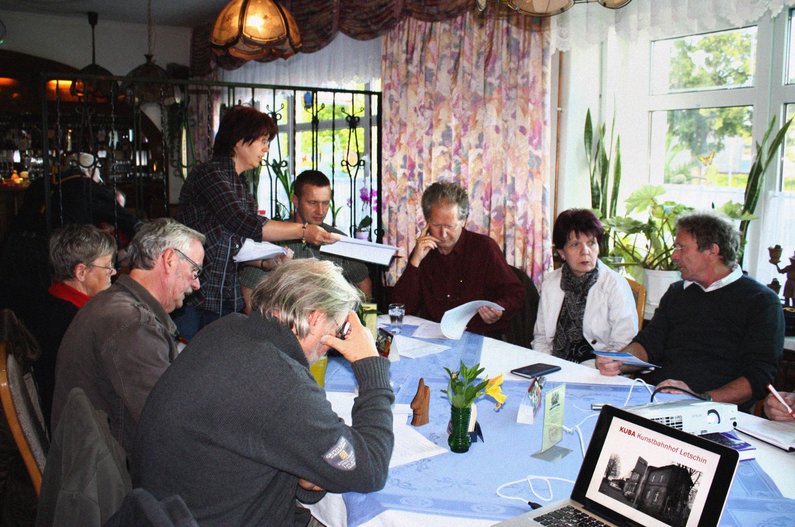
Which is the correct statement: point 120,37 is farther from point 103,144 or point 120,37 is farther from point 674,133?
point 674,133

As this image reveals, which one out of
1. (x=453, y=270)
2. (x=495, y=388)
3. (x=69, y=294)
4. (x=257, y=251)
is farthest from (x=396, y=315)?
(x=69, y=294)

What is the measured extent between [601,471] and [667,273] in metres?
2.23

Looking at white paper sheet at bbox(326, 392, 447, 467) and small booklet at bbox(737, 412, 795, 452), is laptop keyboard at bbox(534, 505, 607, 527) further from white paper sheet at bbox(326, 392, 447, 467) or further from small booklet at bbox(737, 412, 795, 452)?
small booklet at bbox(737, 412, 795, 452)

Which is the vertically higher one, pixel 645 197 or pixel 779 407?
pixel 645 197

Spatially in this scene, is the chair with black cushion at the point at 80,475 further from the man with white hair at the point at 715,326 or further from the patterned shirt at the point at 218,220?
the patterned shirt at the point at 218,220

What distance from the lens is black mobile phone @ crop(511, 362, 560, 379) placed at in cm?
228

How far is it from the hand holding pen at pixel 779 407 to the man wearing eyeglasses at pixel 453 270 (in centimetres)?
135

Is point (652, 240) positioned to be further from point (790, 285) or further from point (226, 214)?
point (226, 214)

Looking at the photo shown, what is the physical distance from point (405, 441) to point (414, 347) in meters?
0.92

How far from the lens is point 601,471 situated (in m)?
1.36

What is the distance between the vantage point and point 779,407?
1.84 m

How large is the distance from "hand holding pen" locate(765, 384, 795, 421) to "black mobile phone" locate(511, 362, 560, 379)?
0.64 m

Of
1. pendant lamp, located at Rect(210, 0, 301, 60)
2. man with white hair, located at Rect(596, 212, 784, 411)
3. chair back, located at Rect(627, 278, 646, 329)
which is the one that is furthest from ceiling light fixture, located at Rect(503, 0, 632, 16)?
chair back, located at Rect(627, 278, 646, 329)

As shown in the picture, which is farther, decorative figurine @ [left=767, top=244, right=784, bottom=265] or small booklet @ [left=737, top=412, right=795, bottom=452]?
decorative figurine @ [left=767, top=244, right=784, bottom=265]
